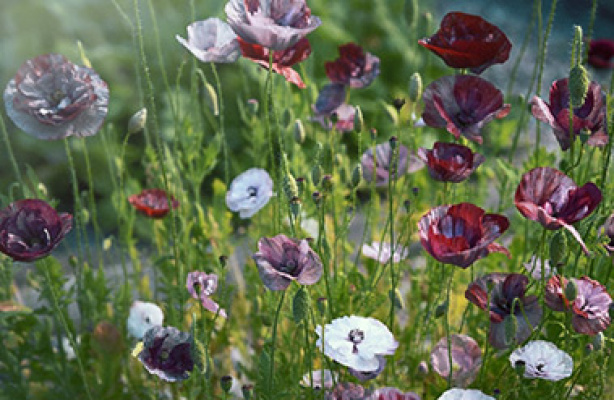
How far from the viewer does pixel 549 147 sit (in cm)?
277

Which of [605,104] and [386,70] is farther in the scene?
[386,70]

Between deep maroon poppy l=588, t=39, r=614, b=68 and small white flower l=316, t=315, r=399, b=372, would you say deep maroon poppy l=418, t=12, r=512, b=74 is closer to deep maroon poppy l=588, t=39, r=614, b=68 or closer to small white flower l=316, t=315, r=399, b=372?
small white flower l=316, t=315, r=399, b=372

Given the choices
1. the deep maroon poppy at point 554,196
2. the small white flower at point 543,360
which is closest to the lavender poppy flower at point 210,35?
the deep maroon poppy at point 554,196

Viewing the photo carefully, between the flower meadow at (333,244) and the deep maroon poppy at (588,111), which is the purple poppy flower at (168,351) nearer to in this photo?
the flower meadow at (333,244)

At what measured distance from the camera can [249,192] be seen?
56.3 inches

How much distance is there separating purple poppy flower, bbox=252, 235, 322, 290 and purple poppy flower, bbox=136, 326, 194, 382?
0.21 metres

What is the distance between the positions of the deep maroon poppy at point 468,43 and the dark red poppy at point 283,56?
0.58 ft

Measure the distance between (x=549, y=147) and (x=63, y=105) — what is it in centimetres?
197

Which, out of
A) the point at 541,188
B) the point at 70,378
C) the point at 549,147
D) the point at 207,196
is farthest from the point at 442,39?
the point at 549,147

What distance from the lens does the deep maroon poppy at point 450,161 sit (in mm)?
1085

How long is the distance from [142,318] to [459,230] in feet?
2.15

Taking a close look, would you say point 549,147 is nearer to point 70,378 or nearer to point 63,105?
point 70,378

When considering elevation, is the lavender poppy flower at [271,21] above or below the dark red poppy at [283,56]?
above

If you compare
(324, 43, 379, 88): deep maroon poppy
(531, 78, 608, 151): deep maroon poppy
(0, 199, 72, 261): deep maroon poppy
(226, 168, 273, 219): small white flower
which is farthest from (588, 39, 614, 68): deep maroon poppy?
(0, 199, 72, 261): deep maroon poppy
